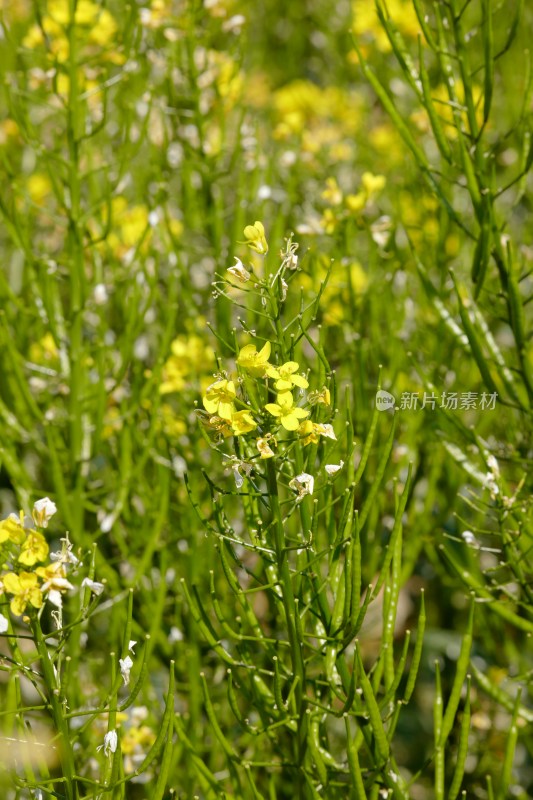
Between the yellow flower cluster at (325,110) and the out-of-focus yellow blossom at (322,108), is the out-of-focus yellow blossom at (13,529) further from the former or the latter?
the out-of-focus yellow blossom at (322,108)

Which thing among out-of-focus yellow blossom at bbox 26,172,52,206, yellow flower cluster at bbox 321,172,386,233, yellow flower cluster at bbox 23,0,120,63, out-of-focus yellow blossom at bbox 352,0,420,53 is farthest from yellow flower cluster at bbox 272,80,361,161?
yellow flower cluster at bbox 321,172,386,233

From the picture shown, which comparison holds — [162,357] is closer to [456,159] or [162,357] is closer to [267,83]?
[456,159]

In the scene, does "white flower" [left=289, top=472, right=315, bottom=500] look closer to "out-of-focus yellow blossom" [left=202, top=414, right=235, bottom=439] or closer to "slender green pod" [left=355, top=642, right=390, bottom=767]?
"out-of-focus yellow blossom" [left=202, top=414, right=235, bottom=439]

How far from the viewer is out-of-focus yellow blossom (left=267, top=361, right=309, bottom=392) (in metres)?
0.97

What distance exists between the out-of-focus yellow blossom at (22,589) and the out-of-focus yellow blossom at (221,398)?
0.30 meters

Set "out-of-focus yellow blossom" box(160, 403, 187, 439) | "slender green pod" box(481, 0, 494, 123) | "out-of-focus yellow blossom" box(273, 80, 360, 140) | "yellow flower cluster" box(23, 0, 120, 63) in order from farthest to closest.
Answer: "out-of-focus yellow blossom" box(273, 80, 360, 140) → "yellow flower cluster" box(23, 0, 120, 63) → "out-of-focus yellow blossom" box(160, 403, 187, 439) → "slender green pod" box(481, 0, 494, 123)

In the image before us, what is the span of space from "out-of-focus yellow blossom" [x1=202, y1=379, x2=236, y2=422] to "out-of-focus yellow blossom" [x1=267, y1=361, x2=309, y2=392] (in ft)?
0.17

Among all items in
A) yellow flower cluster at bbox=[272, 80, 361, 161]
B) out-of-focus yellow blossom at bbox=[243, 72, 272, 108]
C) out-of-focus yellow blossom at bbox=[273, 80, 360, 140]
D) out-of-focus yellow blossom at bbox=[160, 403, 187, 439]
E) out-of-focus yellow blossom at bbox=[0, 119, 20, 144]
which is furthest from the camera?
out-of-focus yellow blossom at bbox=[243, 72, 272, 108]

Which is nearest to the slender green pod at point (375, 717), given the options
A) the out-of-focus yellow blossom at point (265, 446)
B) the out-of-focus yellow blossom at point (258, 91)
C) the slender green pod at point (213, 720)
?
the slender green pod at point (213, 720)

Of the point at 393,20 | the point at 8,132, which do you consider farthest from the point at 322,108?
the point at 8,132

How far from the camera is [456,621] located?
107 inches

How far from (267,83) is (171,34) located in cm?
265

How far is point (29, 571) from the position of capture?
1.04m

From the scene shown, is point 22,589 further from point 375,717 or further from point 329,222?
point 329,222
